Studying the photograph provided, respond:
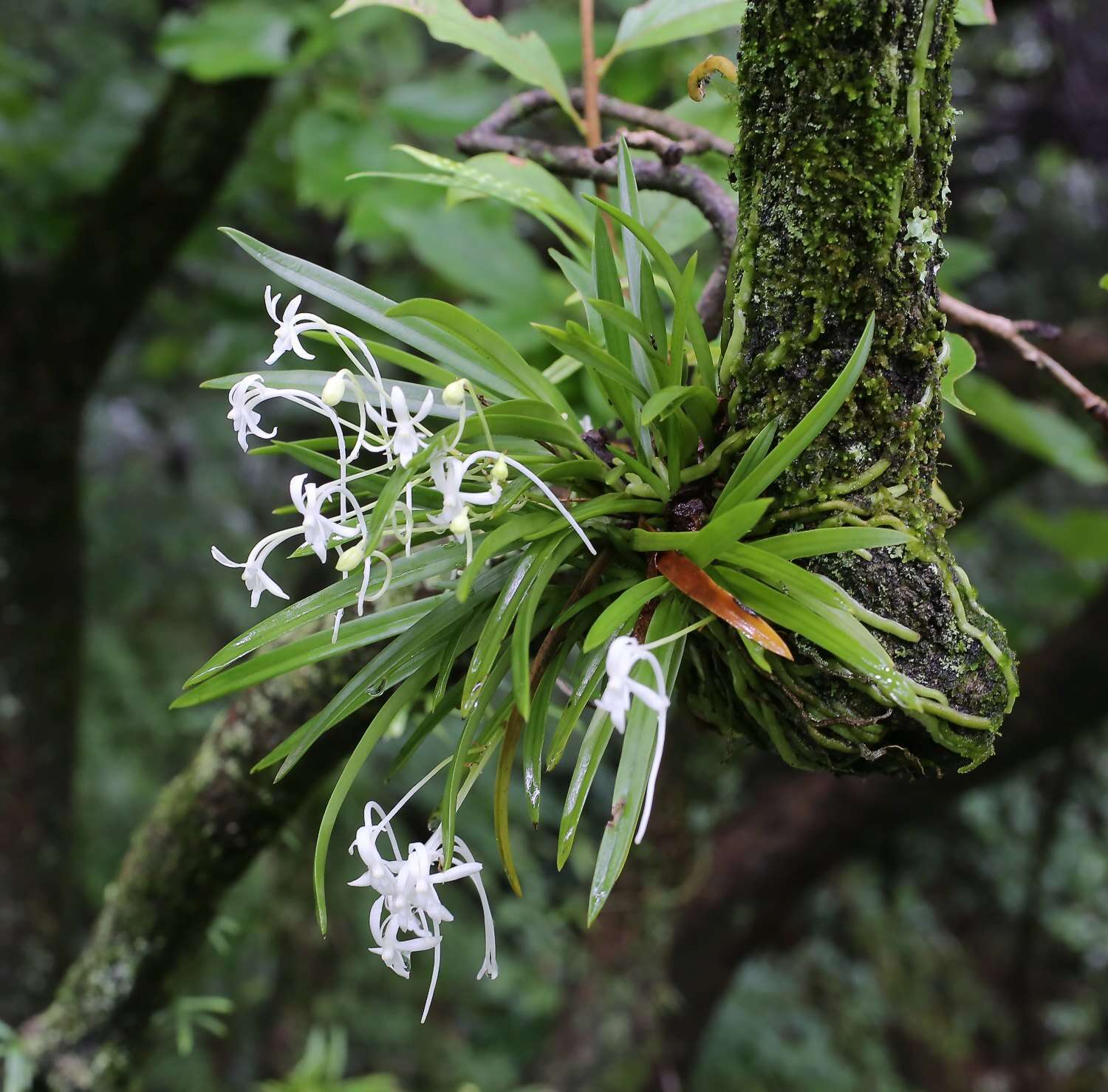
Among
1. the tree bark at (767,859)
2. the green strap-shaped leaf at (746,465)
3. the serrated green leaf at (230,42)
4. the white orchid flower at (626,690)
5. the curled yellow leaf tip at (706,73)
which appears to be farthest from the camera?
the tree bark at (767,859)

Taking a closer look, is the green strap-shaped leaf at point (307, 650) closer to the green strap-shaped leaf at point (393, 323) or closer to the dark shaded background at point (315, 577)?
the green strap-shaped leaf at point (393, 323)

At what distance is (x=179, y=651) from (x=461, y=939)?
1013 millimetres

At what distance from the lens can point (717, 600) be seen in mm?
408

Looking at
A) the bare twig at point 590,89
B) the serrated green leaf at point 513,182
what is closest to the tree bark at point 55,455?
the bare twig at point 590,89

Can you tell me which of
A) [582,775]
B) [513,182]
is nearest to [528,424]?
[582,775]

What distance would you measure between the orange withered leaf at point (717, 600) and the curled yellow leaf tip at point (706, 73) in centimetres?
27

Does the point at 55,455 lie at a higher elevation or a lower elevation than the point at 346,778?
lower

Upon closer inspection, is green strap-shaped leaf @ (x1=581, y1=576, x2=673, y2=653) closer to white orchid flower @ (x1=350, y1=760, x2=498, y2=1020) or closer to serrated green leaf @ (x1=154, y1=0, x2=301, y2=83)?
white orchid flower @ (x1=350, y1=760, x2=498, y2=1020)

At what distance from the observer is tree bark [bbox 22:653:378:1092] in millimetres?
667

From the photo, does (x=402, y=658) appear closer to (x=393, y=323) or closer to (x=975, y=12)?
(x=393, y=323)

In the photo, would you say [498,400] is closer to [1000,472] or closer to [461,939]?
[1000,472]

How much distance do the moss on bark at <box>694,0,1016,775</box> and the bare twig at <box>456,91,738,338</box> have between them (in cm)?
11

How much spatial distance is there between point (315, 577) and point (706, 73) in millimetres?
1462

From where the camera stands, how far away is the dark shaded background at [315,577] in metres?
1.30
